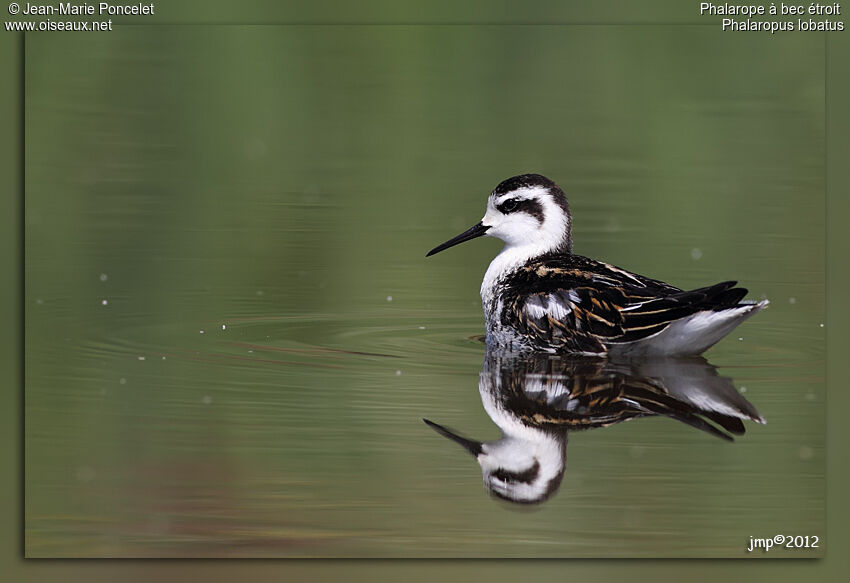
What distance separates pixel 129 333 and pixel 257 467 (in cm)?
255

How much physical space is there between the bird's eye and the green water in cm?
84

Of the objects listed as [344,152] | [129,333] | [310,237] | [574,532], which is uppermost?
[344,152]

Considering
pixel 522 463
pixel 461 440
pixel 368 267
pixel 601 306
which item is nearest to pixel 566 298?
pixel 601 306

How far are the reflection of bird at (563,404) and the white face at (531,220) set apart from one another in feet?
4.07

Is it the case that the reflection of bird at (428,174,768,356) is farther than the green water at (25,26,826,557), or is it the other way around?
the reflection of bird at (428,174,768,356)

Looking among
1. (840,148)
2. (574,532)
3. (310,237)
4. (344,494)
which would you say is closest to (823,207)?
(840,148)

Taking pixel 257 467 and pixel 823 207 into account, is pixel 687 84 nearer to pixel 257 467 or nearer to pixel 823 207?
pixel 823 207

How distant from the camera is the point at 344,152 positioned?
12133 millimetres

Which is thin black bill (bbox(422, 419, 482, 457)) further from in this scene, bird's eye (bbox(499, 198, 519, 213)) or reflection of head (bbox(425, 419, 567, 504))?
bird's eye (bbox(499, 198, 519, 213))

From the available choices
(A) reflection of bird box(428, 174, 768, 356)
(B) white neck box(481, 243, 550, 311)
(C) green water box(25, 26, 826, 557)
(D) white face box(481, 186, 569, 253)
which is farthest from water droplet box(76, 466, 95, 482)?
(D) white face box(481, 186, 569, 253)

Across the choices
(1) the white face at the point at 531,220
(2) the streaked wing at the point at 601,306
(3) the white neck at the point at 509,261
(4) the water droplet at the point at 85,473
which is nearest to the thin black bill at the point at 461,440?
(2) the streaked wing at the point at 601,306

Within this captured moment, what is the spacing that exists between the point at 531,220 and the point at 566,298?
1.10 meters

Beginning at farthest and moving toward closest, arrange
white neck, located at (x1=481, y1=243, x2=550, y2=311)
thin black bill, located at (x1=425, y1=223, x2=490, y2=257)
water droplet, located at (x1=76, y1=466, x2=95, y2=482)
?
thin black bill, located at (x1=425, y1=223, x2=490, y2=257)
white neck, located at (x1=481, y1=243, x2=550, y2=311)
water droplet, located at (x1=76, y1=466, x2=95, y2=482)

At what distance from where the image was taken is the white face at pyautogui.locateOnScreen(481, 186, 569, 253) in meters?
10.2
